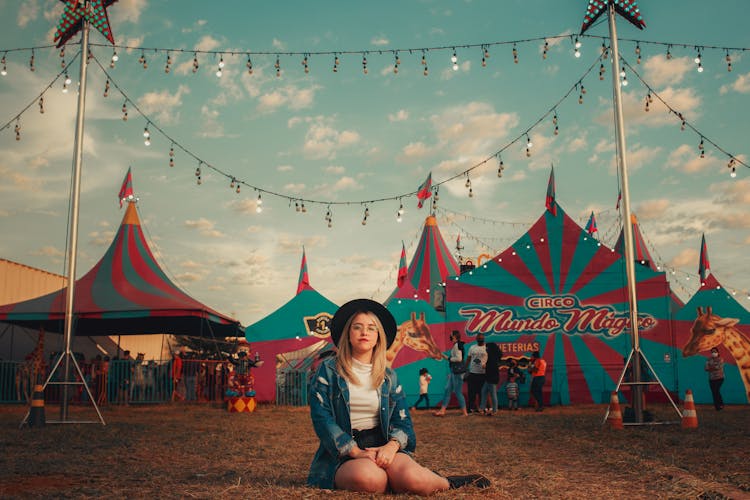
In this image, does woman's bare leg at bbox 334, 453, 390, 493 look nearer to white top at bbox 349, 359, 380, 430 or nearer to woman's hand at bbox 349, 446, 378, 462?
woman's hand at bbox 349, 446, 378, 462

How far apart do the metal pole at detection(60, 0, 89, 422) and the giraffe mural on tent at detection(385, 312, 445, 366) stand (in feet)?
26.7

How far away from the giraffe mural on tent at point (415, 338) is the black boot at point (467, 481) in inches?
481

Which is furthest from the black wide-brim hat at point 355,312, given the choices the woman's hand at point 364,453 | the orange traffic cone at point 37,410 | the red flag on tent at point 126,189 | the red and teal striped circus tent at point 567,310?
the red flag on tent at point 126,189

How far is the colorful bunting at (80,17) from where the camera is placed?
10742 mm

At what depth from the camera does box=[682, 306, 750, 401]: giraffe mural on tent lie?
1680 centimetres

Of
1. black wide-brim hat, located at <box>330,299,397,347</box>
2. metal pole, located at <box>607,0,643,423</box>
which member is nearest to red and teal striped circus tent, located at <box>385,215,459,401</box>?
metal pole, located at <box>607,0,643,423</box>

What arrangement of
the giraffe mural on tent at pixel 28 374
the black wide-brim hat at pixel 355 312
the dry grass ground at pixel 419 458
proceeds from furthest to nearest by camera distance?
the giraffe mural on tent at pixel 28 374 → the dry grass ground at pixel 419 458 → the black wide-brim hat at pixel 355 312

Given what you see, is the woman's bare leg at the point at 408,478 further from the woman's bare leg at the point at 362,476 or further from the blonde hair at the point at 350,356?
the blonde hair at the point at 350,356

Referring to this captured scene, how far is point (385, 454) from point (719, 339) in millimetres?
15604

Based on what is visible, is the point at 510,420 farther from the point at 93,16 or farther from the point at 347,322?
the point at 93,16

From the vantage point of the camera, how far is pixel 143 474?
17.8 feet

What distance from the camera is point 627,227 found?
9.95 m

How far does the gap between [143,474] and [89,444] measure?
2727 mm

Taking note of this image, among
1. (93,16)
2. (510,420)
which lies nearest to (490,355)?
(510,420)
